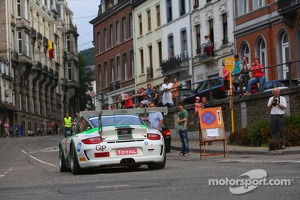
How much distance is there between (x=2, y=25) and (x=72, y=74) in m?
32.0

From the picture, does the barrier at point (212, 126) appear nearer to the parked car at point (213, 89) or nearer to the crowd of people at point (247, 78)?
the crowd of people at point (247, 78)

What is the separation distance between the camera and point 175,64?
5797 cm

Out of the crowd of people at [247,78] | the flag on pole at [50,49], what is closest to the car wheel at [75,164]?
the crowd of people at [247,78]

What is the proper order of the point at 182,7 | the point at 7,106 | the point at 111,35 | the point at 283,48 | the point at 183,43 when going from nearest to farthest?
the point at 283,48
the point at 183,43
the point at 182,7
the point at 111,35
the point at 7,106

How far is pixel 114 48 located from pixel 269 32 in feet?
98.1

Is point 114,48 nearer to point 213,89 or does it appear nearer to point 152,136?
point 213,89

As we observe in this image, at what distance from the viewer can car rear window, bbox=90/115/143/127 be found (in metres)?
19.1

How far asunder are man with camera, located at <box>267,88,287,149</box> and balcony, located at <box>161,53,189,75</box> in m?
31.7

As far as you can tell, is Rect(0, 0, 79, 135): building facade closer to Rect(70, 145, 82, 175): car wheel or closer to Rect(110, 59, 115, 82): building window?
Rect(110, 59, 115, 82): building window

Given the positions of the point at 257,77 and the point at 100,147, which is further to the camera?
the point at 257,77

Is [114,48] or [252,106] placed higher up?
[114,48]

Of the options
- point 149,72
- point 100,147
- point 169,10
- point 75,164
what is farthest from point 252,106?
point 149,72

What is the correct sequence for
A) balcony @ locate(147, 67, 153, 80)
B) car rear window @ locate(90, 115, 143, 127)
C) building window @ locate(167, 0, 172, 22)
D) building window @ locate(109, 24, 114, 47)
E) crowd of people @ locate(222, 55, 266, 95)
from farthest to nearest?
1. building window @ locate(109, 24, 114, 47)
2. balcony @ locate(147, 67, 153, 80)
3. building window @ locate(167, 0, 172, 22)
4. crowd of people @ locate(222, 55, 266, 95)
5. car rear window @ locate(90, 115, 143, 127)

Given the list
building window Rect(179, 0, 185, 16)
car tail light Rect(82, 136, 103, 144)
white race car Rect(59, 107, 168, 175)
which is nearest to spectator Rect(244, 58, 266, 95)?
white race car Rect(59, 107, 168, 175)
